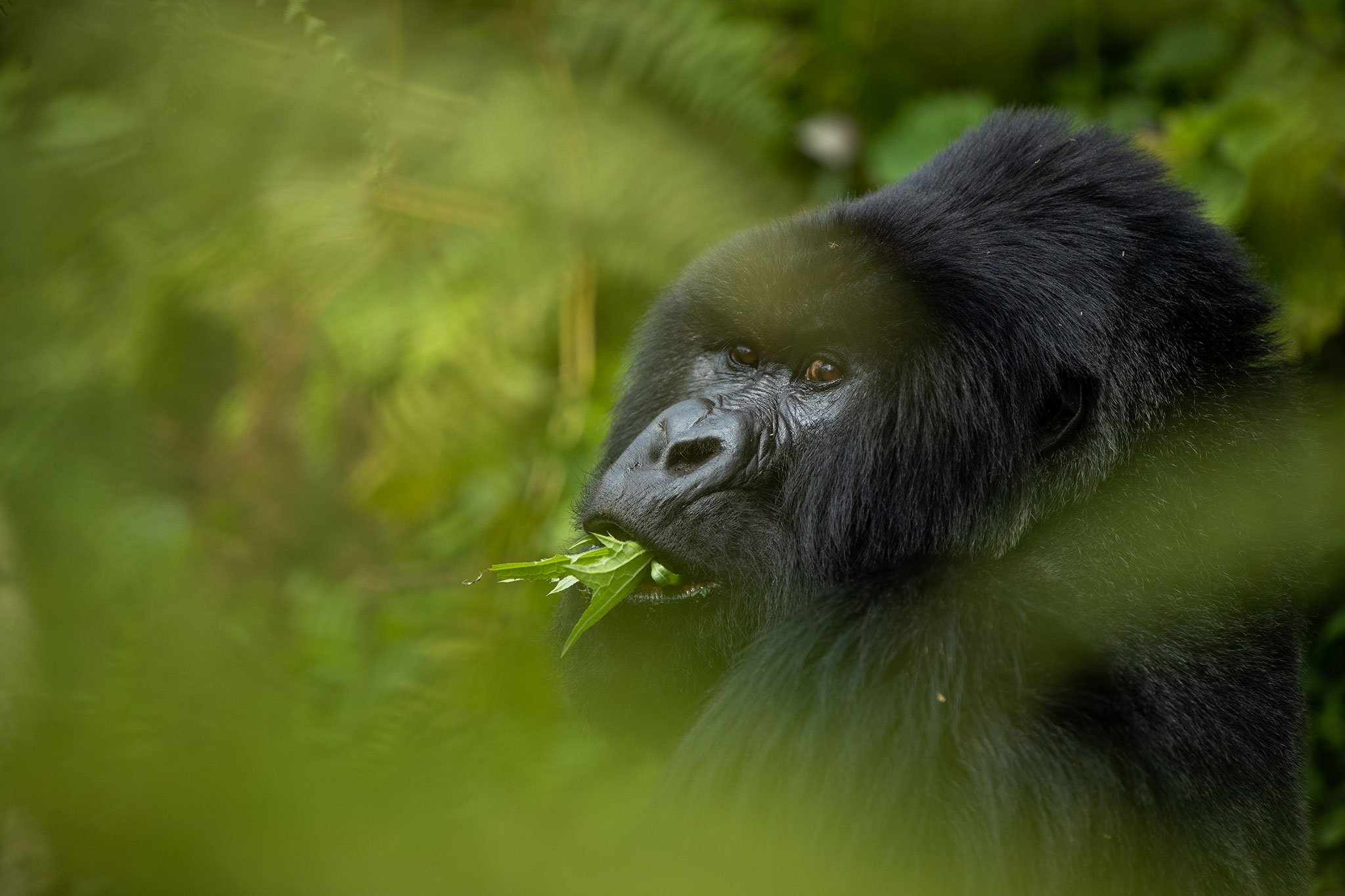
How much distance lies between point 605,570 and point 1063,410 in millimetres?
867

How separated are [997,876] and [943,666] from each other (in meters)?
0.31

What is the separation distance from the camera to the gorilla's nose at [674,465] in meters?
1.95

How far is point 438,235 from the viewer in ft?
13.8

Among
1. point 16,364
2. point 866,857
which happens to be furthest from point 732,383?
point 16,364

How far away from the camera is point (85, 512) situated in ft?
10.4

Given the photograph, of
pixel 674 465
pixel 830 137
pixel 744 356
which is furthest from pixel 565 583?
pixel 830 137

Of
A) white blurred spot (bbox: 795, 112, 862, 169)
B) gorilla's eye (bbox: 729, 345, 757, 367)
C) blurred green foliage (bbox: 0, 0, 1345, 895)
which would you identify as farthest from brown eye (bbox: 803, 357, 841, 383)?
white blurred spot (bbox: 795, 112, 862, 169)

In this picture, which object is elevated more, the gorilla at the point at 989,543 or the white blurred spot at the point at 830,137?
the white blurred spot at the point at 830,137

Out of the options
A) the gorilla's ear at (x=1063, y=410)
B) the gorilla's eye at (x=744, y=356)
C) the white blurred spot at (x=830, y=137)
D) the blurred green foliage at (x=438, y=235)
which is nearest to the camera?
the gorilla's ear at (x=1063, y=410)

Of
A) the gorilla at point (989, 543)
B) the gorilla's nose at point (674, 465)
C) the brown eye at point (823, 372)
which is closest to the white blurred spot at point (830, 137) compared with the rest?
the gorilla at point (989, 543)

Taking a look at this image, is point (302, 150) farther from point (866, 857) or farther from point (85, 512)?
point (866, 857)

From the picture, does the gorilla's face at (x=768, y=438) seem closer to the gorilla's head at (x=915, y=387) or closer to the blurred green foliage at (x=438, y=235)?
the gorilla's head at (x=915, y=387)

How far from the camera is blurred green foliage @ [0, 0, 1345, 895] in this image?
3.41m

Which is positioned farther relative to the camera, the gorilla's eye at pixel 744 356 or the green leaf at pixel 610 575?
the gorilla's eye at pixel 744 356
